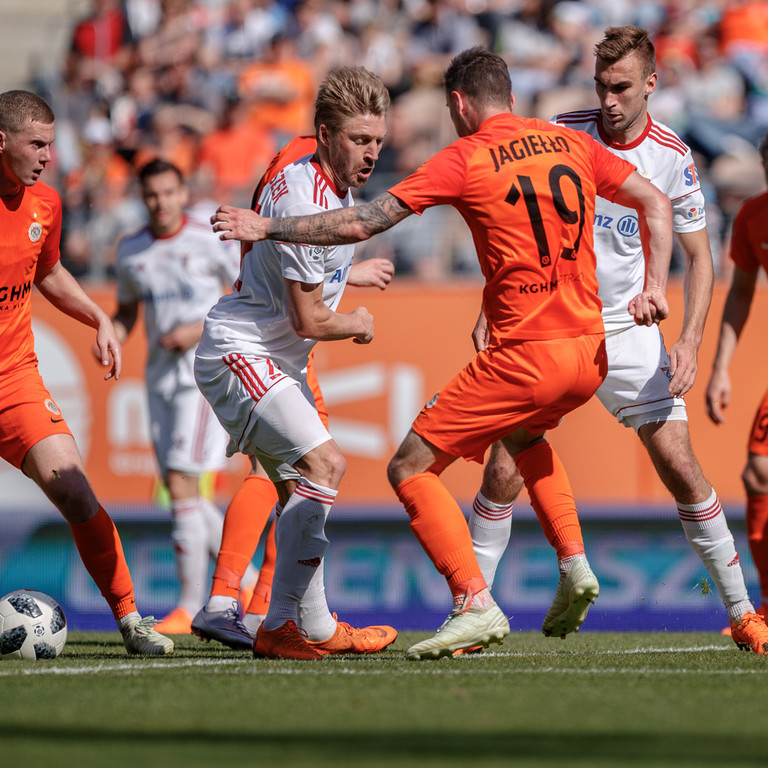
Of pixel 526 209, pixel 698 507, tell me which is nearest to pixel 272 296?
pixel 526 209

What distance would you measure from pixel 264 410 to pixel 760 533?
2782 millimetres

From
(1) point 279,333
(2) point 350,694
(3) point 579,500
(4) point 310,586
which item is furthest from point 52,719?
(3) point 579,500

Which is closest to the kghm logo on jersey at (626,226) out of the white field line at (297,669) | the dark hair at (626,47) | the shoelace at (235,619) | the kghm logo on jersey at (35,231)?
the dark hair at (626,47)

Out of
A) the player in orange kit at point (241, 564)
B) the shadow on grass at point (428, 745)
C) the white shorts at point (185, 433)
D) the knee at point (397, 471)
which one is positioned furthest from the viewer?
the white shorts at point (185, 433)

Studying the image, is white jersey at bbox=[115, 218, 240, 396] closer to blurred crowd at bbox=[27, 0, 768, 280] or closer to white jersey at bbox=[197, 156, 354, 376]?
white jersey at bbox=[197, 156, 354, 376]

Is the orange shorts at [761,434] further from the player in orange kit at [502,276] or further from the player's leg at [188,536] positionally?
the player's leg at [188,536]

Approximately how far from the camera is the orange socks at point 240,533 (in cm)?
647

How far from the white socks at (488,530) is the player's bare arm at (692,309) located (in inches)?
45.2

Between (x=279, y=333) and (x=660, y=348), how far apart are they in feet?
6.26

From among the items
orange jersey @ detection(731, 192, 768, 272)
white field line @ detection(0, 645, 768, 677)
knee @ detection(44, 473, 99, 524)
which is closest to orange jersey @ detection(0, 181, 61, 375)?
knee @ detection(44, 473, 99, 524)

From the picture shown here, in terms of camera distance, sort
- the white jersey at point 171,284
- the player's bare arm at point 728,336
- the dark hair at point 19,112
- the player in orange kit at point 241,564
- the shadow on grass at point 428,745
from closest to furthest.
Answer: the shadow on grass at point 428,745 < the dark hair at point 19,112 < the player in orange kit at point 241,564 < the player's bare arm at point 728,336 < the white jersey at point 171,284

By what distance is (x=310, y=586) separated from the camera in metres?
5.77

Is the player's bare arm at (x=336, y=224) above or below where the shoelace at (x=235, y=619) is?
above

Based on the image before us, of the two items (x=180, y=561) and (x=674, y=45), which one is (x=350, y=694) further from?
(x=674, y=45)
